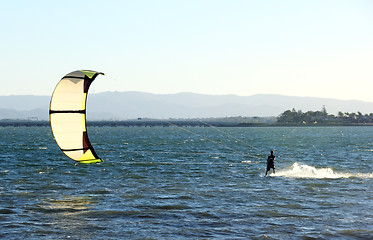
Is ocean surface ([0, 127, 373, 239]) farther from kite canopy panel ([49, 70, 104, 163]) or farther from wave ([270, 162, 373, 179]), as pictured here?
kite canopy panel ([49, 70, 104, 163])

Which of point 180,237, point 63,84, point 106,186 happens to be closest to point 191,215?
point 180,237

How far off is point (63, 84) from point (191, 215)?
7393 mm

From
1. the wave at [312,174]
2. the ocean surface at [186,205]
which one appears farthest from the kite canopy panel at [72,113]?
the wave at [312,174]

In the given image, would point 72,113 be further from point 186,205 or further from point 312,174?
point 312,174

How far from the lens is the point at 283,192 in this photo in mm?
28797

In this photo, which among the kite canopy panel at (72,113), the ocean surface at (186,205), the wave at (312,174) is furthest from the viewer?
the wave at (312,174)

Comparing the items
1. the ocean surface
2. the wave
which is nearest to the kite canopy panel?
the ocean surface

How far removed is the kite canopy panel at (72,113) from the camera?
2288 cm

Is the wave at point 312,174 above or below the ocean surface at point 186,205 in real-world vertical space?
above

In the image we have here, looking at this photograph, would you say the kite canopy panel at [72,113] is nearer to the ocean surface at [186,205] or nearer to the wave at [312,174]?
the ocean surface at [186,205]

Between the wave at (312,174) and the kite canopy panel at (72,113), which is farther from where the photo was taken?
the wave at (312,174)

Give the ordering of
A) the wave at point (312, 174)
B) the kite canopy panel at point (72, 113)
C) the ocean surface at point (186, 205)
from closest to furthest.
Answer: the ocean surface at point (186, 205) → the kite canopy panel at point (72, 113) → the wave at point (312, 174)

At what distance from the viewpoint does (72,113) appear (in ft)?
77.2

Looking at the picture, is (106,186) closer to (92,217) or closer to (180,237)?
(92,217)
